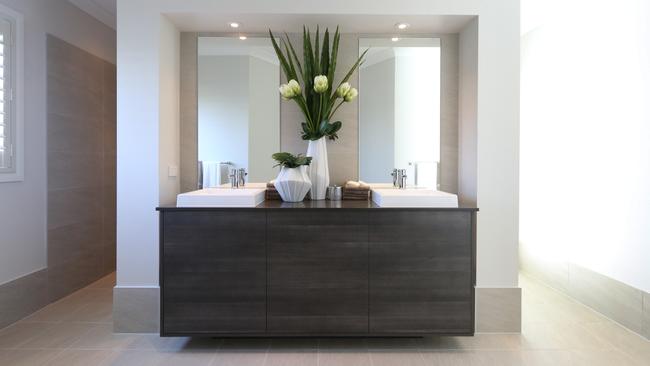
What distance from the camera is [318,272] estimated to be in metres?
2.46

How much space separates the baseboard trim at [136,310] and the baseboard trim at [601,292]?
117 inches

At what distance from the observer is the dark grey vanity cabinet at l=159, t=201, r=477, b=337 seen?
245 cm

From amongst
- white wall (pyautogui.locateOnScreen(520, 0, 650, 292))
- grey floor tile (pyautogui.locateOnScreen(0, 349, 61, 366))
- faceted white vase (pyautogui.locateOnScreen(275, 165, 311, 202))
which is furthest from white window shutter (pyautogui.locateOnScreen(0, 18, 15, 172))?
white wall (pyautogui.locateOnScreen(520, 0, 650, 292))

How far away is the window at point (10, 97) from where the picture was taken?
2920 millimetres

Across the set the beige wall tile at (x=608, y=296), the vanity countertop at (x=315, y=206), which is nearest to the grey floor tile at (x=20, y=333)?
the vanity countertop at (x=315, y=206)

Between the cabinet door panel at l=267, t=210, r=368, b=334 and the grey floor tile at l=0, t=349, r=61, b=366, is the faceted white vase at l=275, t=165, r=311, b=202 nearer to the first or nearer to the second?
the cabinet door panel at l=267, t=210, r=368, b=334

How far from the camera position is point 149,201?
277 centimetres

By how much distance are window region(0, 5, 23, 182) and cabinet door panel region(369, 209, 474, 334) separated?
242 centimetres

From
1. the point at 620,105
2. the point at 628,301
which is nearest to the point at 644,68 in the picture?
the point at 620,105

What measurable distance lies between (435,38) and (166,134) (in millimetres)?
Result: 1901

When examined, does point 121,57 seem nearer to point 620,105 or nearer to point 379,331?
point 379,331

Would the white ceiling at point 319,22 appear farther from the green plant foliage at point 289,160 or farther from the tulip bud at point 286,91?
the green plant foliage at point 289,160

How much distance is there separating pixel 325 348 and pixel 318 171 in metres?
1.07

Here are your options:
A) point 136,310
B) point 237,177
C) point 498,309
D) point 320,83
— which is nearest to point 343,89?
point 320,83
